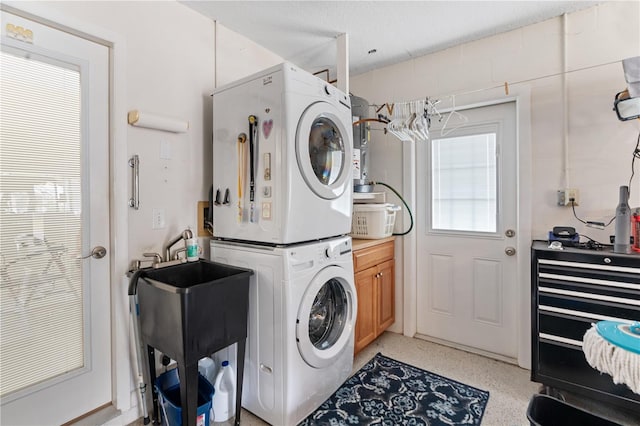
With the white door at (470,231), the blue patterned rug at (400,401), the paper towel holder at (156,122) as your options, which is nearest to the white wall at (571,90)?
the white door at (470,231)

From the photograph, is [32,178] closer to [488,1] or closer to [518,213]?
[488,1]

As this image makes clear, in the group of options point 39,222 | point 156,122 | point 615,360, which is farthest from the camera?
point 156,122

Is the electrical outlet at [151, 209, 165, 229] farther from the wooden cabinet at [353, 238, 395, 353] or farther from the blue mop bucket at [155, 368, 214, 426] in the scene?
the wooden cabinet at [353, 238, 395, 353]

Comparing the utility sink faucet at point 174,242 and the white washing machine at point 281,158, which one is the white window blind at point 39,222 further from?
the white washing machine at point 281,158

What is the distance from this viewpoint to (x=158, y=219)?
1.90m

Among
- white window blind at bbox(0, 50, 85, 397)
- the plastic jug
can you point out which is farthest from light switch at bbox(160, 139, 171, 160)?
the plastic jug

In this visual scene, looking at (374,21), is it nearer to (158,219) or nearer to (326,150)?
(326,150)

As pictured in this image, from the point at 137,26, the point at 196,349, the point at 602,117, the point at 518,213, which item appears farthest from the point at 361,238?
the point at 137,26

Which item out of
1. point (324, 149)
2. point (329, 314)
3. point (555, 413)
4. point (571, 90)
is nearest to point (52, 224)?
point (324, 149)

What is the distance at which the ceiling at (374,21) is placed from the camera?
6.70 feet

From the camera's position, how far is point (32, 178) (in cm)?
150

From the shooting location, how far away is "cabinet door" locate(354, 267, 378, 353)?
2344 millimetres

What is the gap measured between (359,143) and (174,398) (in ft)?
6.95

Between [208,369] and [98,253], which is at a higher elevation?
[98,253]
